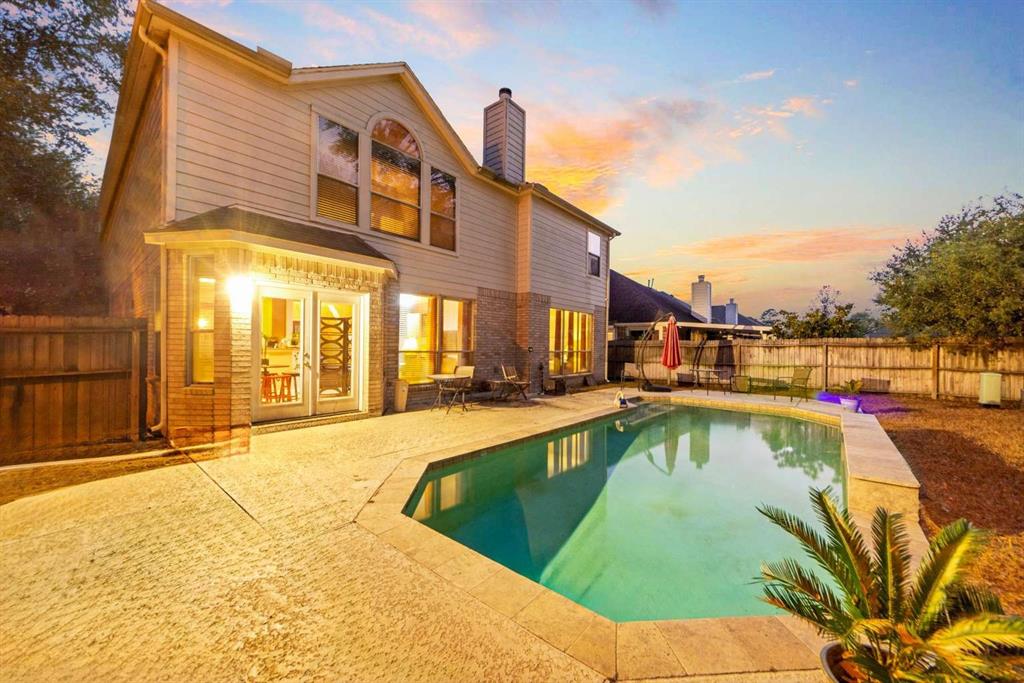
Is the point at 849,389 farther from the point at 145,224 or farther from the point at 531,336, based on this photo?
the point at 145,224

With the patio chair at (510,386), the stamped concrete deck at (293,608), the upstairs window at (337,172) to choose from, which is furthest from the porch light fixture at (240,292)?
the patio chair at (510,386)

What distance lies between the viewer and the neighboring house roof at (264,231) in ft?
18.9

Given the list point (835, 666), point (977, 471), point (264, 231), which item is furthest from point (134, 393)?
point (977, 471)

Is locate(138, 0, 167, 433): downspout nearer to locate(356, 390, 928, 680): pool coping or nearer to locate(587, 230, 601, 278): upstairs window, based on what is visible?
locate(356, 390, 928, 680): pool coping

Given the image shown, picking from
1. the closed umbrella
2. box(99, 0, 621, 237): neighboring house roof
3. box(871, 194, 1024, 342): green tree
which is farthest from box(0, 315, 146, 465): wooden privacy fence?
box(871, 194, 1024, 342): green tree

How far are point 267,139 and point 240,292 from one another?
10.1ft

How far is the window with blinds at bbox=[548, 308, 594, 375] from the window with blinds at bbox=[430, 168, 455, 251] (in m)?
5.11

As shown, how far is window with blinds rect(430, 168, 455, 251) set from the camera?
33.1ft

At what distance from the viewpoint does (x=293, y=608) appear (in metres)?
2.34

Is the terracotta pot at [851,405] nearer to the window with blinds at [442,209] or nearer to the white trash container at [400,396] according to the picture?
the white trash container at [400,396]

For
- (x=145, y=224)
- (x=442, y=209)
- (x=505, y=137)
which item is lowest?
(x=145, y=224)

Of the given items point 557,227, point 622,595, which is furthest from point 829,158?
point 622,595

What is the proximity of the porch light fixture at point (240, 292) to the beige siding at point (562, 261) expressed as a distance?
804 centimetres

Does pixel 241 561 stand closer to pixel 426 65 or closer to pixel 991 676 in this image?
Answer: pixel 991 676
